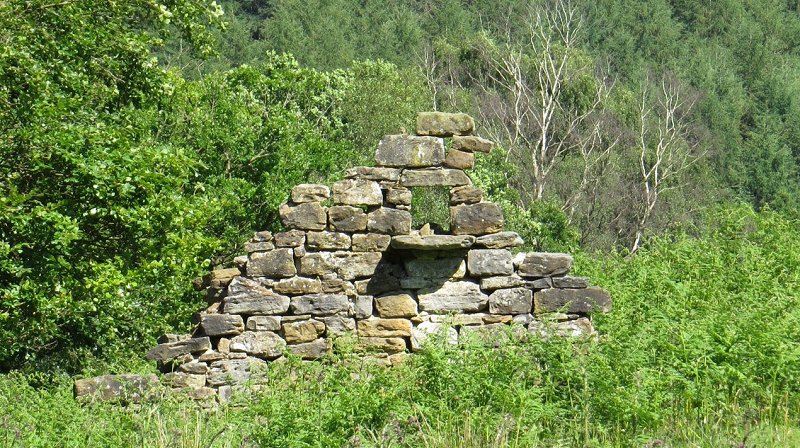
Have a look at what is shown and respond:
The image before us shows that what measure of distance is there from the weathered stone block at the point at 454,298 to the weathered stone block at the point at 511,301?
0.28 ft

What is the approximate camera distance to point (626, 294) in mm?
12016

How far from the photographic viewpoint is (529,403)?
7852mm

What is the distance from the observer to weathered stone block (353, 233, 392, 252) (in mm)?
11383

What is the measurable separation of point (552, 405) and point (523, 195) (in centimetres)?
3545

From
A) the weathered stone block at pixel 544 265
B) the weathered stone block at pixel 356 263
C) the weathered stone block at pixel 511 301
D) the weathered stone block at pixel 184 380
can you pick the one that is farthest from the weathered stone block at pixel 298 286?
the weathered stone block at pixel 544 265

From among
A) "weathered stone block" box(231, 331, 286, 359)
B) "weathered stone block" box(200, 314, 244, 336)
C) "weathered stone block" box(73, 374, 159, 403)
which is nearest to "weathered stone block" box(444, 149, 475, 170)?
"weathered stone block" box(231, 331, 286, 359)

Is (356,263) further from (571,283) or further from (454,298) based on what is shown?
(571,283)

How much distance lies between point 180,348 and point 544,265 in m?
3.51

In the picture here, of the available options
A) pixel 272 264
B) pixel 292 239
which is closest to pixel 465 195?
pixel 292 239

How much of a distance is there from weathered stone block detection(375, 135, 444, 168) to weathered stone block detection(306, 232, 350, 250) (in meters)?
0.83

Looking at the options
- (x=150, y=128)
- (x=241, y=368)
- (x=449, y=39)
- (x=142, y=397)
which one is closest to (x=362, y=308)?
(x=241, y=368)

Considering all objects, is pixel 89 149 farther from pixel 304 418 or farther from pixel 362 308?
pixel 304 418

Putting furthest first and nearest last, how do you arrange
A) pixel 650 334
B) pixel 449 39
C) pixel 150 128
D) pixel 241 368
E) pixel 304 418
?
1. pixel 449 39
2. pixel 150 128
3. pixel 241 368
4. pixel 650 334
5. pixel 304 418

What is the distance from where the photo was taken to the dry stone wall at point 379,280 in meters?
11.2
